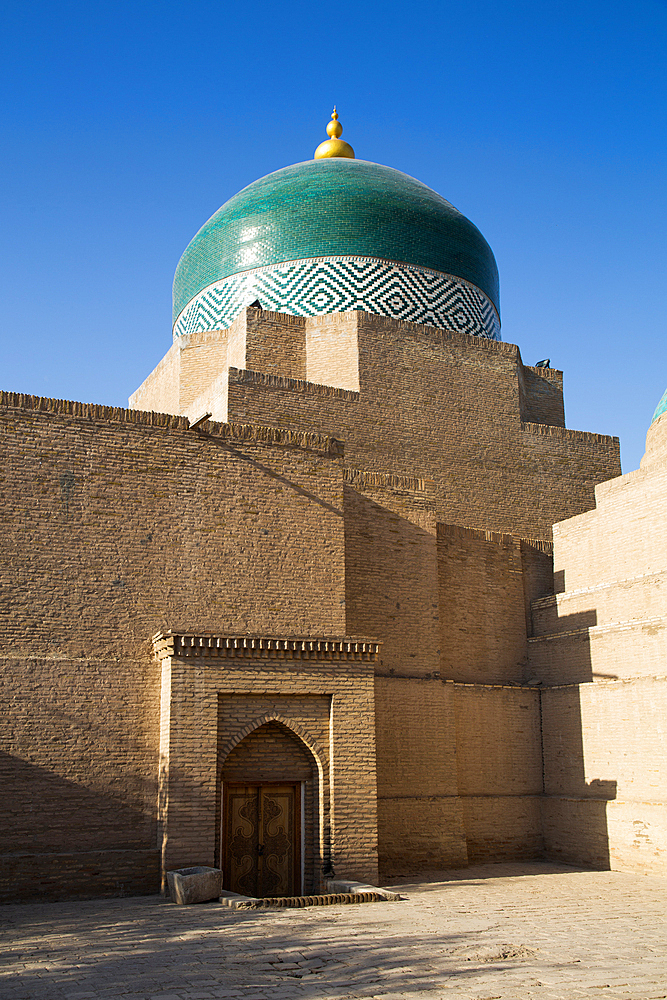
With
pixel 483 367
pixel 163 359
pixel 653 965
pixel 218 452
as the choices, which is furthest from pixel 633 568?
pixel 163 359

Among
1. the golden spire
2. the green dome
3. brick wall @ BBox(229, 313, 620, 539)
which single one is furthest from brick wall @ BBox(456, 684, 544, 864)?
the golden spire

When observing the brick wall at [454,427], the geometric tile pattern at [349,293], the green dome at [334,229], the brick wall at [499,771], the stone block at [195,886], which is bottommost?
the stone block at [195,886]

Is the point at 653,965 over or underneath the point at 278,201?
underneath

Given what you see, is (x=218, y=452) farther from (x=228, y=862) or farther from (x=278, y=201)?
(x=278, y=201)

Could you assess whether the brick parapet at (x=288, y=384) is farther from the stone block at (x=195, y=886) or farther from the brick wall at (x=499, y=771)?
the stone block at (x=195, y=886)

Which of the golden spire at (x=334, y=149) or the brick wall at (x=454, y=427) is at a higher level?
the golden spire at (x=334, y=149)

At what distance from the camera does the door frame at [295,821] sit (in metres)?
7.94

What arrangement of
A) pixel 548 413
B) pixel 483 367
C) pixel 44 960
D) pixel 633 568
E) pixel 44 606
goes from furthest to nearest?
pixel 548 413 → pixel 483 367 → pixel 633 568 → pixel 44 606 → pixel 44 960

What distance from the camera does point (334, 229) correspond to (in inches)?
556

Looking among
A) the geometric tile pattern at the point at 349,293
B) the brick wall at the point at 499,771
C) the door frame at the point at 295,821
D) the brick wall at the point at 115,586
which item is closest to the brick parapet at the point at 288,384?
the geometric tile pattern at the point at 349,293

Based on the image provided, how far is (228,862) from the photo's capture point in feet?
26.0

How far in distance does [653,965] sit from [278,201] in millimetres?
12041

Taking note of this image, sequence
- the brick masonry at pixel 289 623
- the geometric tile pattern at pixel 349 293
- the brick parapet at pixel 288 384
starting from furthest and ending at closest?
the geometric tile pattern at pixel 349 293, the brick parapet at pixel 288 384, the brick masonry at pixel 289 623

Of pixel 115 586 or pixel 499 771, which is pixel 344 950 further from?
pixel 499 771
